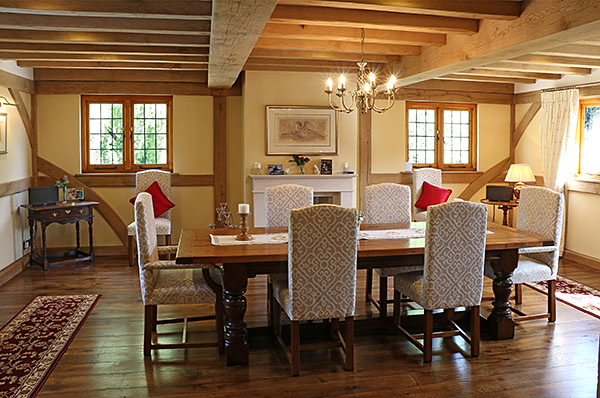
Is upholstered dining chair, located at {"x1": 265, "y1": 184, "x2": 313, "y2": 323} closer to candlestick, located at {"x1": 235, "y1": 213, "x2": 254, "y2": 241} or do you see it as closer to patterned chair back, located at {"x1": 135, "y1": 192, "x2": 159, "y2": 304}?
candlestick, located at {"x1": 235, "y1": 213, "x2": 254, "y2": 241}

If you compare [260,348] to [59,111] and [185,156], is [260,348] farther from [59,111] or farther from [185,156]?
[59,111]

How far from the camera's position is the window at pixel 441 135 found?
785 centimetres

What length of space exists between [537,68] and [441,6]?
3.10 m

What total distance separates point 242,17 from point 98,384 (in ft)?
7.78

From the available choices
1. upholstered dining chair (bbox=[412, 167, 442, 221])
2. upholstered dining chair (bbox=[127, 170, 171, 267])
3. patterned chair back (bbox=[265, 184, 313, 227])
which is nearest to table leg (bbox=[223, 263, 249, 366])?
patterned chair back (bbox=[265, 184, 313, 227])

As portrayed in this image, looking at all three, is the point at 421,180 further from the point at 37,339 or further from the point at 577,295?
the point at 37,339

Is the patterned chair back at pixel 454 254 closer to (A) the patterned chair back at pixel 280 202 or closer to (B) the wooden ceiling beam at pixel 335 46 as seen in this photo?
(A) the patterned chair back at pixel 280 202

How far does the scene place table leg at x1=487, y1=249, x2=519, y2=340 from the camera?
4.09m

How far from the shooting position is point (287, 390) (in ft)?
10.8

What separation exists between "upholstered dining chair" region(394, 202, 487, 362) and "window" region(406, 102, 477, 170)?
4.21 m

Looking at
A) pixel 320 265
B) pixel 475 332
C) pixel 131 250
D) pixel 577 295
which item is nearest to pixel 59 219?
pixel 131 250

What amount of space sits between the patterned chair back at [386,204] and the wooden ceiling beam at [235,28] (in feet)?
5.79

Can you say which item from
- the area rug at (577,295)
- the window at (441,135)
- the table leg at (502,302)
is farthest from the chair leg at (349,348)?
the window at (441,135)

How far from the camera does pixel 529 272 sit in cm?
433
